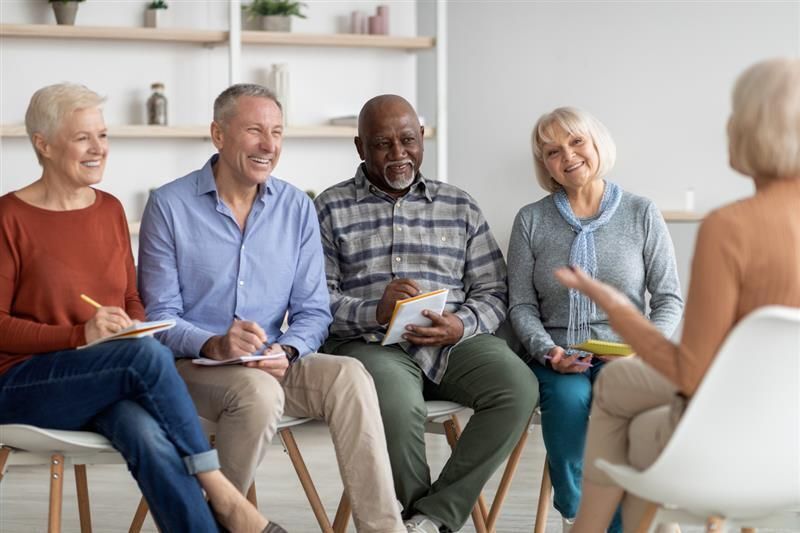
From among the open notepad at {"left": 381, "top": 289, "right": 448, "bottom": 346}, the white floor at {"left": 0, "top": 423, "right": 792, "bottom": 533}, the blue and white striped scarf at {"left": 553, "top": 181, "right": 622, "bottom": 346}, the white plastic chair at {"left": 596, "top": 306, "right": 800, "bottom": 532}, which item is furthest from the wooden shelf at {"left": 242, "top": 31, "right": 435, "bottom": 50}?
the white plastic chair at {"left": 596, "top": 306, "right": 800, "bottom": 532}

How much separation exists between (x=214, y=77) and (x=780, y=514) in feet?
12.6

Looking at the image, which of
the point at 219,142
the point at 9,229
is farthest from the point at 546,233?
the point at 9,229

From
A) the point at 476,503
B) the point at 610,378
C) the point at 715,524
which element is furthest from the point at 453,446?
the point at 715,524

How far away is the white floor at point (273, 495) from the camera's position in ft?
11.6

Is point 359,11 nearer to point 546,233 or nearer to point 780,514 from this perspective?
point 546,233

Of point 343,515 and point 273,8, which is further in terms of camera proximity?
point 273,8

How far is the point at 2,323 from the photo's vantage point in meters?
2.60

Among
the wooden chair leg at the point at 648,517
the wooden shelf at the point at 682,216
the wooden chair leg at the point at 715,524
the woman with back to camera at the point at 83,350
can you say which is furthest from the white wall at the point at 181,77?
the wooden chair leg at the point at 715,524

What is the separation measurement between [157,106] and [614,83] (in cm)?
234

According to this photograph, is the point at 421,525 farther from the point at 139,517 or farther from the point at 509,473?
the point at 139,517

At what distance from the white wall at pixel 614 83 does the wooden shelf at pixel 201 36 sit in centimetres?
51

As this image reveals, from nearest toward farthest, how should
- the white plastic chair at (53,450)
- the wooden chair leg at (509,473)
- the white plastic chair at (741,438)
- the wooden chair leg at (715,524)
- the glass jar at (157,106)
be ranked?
the white plastic chair at (741,438)
the wooden chair leg at (715,524)
the white plastic chair at (53,450)
the wooden chair leg at (509,473)
the glass jar at (157,106)

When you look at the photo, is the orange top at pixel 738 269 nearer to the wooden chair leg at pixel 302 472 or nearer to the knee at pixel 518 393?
the knee at pixel 518 393

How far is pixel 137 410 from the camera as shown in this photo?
8.33ft
